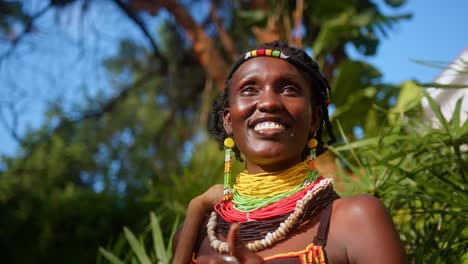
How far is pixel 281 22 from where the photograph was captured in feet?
21.5

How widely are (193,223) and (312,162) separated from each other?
0.42 meters

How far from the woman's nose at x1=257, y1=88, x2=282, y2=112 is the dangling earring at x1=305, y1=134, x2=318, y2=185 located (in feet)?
0.69

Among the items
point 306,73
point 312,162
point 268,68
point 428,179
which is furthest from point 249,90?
point 428,179

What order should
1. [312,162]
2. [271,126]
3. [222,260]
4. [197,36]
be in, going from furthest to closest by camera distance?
[197,36]
[312,162]
[271,126]
[222,260]

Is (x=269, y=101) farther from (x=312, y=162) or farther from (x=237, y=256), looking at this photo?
(x=237, y=256)

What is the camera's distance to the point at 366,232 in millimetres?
1367

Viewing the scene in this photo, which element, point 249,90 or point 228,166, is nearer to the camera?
point 249,90

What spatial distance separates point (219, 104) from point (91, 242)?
6.82 meters

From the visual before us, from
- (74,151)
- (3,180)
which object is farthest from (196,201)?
(74,151)

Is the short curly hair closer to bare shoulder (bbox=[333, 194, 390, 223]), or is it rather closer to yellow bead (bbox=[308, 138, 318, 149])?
yellow bead (bbox=[308, 138, 318, 149])

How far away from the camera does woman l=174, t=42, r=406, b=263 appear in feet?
4.56

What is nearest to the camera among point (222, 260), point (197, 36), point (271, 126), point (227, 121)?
point (222, 260)

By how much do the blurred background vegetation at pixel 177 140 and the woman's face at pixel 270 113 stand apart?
1.93 feet

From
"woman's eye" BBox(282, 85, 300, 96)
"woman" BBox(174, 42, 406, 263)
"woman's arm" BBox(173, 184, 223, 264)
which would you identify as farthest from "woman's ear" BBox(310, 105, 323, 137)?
"woman's arm" BBox(173, 184, 223, 264)
